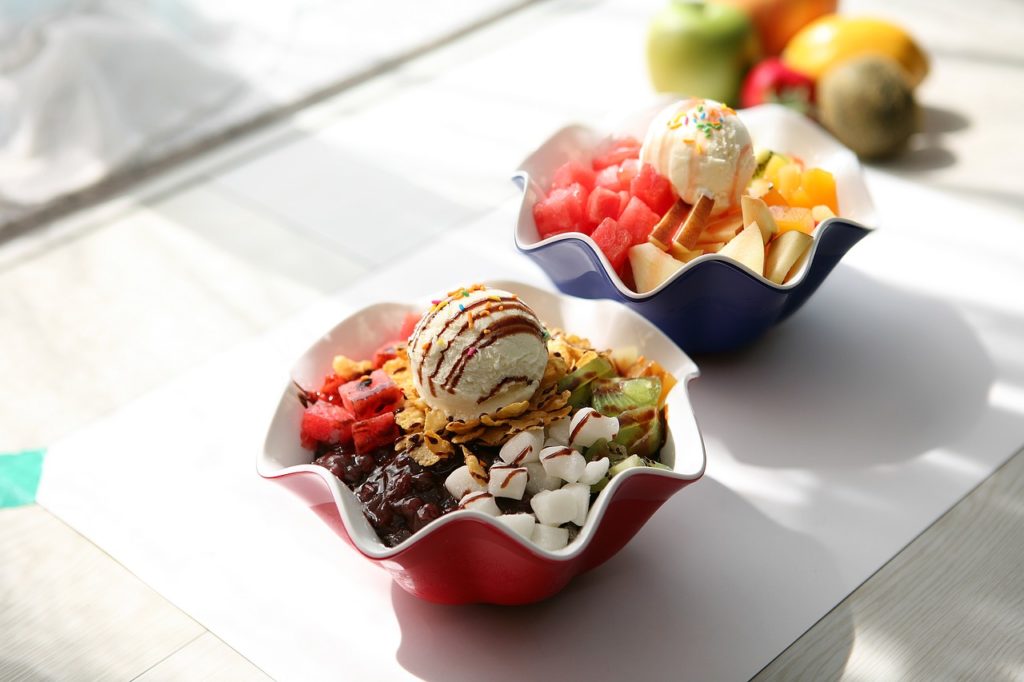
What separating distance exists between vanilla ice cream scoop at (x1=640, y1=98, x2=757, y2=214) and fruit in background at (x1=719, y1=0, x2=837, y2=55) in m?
0.85

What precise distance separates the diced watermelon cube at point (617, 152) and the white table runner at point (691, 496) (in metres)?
0.23

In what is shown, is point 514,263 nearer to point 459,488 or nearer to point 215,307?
point 215,307

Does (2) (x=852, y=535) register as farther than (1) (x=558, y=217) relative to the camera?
No

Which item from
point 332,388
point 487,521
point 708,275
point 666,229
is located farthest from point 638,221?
point 487,521

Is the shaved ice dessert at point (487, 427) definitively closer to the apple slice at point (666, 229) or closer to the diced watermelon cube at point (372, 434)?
the diced watermelon cube at point (372, 434)

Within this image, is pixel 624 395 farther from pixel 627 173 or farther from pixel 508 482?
pixel 627 173

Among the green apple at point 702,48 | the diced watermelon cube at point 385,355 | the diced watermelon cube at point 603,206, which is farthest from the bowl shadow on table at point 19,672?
the green apple at point 702,48

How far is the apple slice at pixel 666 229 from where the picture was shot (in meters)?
1.50

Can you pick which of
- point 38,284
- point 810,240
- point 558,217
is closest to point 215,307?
point 38,284

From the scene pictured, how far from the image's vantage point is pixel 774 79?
215cm

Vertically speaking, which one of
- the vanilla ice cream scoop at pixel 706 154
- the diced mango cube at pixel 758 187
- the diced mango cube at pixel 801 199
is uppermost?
the vanilla ice cream scoop at pixel 706 154

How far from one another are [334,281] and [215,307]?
21 centimetres

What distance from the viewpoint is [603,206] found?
5.07 ft

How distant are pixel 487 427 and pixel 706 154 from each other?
530 mm
